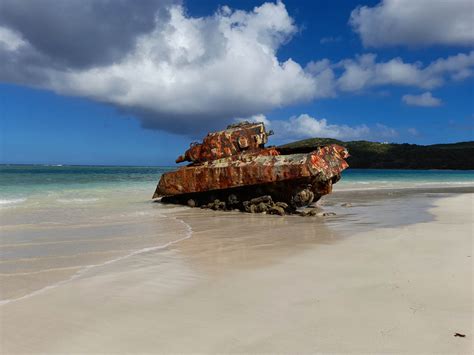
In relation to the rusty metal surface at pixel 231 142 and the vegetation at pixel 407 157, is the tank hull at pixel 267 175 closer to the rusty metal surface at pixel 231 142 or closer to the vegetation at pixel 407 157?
the rusty metal surface at pixel 231 142

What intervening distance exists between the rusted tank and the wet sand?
13.7ft

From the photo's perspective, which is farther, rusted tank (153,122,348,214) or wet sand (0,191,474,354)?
rusted tank (153,122,348,214)

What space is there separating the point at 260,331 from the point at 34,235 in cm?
562

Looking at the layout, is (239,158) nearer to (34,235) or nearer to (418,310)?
(34,235)

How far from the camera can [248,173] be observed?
10.2 metres

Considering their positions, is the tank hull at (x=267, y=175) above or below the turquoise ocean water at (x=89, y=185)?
above

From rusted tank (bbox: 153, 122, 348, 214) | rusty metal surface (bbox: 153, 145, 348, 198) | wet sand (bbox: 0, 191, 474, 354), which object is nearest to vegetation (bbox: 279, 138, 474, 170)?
rusted tank (bbox: 153, 122, 348, 214)

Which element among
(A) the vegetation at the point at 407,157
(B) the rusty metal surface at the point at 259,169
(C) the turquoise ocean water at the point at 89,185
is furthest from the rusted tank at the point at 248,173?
(A) the vegetation at the point at 407,157

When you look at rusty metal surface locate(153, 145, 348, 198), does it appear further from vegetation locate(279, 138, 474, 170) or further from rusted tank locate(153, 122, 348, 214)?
vegetation locate(279, 138, 474, 170)

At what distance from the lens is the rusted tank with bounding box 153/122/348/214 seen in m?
9.92

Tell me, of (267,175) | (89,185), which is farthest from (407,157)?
(267,175)

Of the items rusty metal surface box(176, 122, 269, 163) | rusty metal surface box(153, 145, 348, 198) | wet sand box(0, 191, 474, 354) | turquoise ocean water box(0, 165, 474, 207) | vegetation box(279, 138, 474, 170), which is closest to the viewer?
wet sand box(0, 191, 474, 354)

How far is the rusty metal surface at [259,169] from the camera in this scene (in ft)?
32.1

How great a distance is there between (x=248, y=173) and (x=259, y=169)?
1.10 ft
